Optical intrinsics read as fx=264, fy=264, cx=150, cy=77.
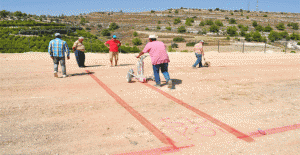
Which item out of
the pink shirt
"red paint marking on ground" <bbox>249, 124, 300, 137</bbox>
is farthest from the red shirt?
"red paint marking on ground" <bbox>249, 124, 300, 137</bbox>

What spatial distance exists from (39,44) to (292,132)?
2625 cm

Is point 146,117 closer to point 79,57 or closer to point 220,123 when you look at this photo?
point 220,123

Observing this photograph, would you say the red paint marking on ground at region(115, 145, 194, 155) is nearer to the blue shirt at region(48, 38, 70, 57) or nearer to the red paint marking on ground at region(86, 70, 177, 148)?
the red paint marking on ground at region(86, 70, 177, 148)

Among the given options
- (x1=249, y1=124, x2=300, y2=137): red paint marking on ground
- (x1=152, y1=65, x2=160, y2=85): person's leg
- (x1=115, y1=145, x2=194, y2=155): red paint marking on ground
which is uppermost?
(x1=152, y1=65, x2=160, y2=85): person's leg

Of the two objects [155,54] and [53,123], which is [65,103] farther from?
[155,54]

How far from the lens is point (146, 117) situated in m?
6.27

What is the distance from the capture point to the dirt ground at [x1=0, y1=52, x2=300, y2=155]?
4828 mm

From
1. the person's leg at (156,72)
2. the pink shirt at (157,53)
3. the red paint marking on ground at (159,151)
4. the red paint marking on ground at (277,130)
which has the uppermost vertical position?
the pink shirt at (157,53)

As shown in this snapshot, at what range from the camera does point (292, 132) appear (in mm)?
5484

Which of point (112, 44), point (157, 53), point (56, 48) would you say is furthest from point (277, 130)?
point (112, 44)

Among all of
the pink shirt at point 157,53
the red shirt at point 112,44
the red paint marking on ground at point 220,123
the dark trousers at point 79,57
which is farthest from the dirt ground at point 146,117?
the red shirt at point 112,44

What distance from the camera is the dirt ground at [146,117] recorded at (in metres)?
4.83

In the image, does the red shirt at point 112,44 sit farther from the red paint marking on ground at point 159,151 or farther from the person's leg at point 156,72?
the red paint marking on ground at point 159,151

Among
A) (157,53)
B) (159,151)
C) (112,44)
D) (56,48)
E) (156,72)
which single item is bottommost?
(159,151)
